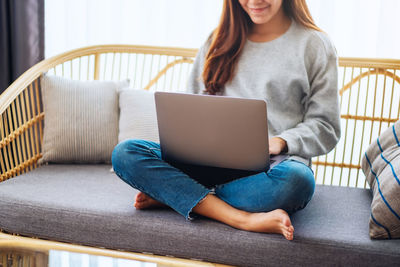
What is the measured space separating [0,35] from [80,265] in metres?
1.53

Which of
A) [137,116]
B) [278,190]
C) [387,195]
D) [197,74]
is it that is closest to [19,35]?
[137,116]

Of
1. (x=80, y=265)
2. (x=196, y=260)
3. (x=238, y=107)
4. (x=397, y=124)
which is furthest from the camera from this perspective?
(x=397, y=124)

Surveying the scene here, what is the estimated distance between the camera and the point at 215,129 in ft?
3.69

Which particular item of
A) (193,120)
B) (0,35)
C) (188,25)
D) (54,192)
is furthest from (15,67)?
(193,120)

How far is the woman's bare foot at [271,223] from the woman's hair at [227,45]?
1.76 feet

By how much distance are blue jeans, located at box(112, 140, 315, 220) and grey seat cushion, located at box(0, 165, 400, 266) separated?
0.06 m

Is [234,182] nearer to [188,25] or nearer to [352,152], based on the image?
[352,152]

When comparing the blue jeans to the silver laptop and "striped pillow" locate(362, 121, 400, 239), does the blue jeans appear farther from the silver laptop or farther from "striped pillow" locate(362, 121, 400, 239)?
"striped pillow" locate(362, 121, 400, 239)

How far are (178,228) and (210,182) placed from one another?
0.15m

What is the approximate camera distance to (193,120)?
1140 mm

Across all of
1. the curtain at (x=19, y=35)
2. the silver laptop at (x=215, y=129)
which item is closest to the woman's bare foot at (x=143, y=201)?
the silver laptop at (x=215, y=129)

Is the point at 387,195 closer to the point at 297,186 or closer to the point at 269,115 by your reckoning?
the point at 297,186

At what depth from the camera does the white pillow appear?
167 cm

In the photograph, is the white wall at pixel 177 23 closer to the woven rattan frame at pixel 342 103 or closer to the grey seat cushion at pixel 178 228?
the woven rattan frame at pixel 342 103
